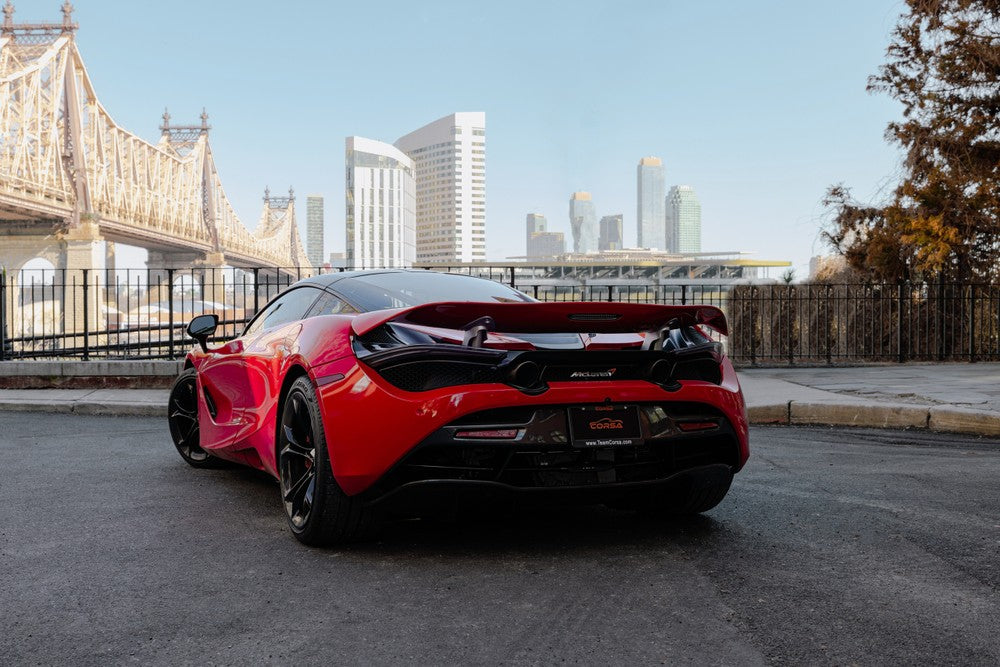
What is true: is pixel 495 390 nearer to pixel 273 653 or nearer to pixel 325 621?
pixel 325 621

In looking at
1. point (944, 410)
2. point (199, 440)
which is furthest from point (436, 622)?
point (944, 410)

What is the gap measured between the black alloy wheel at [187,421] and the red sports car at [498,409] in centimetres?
207

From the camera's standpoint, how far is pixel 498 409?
324 cm

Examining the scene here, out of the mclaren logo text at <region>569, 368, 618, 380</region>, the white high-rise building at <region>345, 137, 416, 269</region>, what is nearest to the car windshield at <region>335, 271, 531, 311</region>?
the mclaren logo text at <region>569, 368, 618, 380</region>

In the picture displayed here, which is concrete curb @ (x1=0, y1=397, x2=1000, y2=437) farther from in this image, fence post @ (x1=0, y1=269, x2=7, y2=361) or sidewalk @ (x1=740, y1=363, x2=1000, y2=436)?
fence post @ (x1=0, y1=269, x2=7, y2=361)

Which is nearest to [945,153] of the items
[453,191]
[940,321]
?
[940,321]

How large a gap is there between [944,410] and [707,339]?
15.7 ft

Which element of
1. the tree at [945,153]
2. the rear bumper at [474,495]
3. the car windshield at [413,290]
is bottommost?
the rear bumper at [474,495]

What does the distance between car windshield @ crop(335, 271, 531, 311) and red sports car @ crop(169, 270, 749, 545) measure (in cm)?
13

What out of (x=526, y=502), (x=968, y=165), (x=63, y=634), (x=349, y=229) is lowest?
(x=63, y=634)

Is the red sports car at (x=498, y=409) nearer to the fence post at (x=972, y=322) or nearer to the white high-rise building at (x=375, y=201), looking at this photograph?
the fence post at (x=972, y=322)

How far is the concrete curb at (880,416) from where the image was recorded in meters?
7.34

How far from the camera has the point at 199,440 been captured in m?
5.46

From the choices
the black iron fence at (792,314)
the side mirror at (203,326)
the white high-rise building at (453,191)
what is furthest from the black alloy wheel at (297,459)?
the white high-rise building at (453,191)
